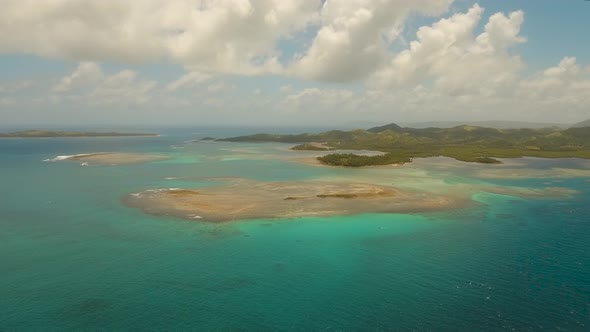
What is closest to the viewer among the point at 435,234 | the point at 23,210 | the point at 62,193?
the point at 435,234

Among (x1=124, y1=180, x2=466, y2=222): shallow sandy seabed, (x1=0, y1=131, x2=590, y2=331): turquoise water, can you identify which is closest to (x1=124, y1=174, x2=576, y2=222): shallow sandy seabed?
(x1=124, y1=180, x2=466, y2=222): shallow sandy seabed

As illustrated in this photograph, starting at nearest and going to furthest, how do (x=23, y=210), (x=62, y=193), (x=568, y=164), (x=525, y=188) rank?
(x=23, y=210)
(x=62, y=193)
(x=525, y=188)
(x=568, y=164)

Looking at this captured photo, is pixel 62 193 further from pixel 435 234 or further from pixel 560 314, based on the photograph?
pixel 560 314

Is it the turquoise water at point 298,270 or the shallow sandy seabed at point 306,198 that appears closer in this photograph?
the turquoise water at point 298,270

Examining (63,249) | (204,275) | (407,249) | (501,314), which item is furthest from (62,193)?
(501,314)

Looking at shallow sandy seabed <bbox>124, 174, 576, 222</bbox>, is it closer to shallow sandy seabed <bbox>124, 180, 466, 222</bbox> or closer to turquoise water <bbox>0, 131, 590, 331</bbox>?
shallow sandy seabed <bbox>124, 180, 466, 222</bbox>

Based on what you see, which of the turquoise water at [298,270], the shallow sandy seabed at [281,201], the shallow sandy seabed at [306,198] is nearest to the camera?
the turquoise water at [298,270]

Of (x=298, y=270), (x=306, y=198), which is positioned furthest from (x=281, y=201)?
(x=298, y=270)

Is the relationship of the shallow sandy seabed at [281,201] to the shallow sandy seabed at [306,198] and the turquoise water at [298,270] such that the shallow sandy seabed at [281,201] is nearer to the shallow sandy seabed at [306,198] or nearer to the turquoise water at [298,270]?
the shallow sandy seabed at [306,198]

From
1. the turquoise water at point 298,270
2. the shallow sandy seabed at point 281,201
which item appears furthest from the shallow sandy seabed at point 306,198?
the turquoise water at point 298,270
